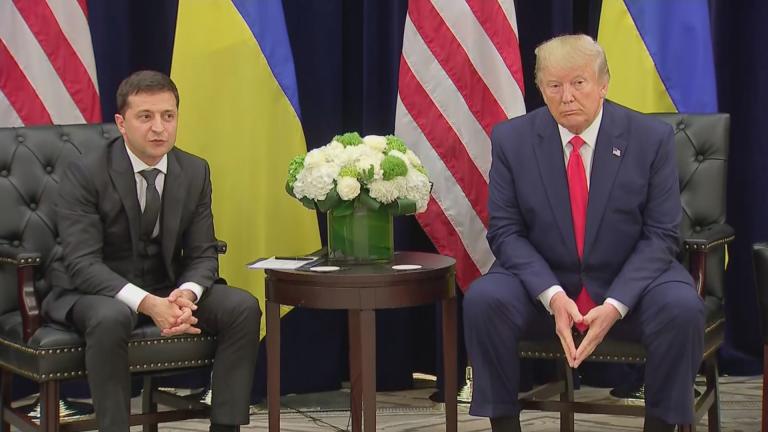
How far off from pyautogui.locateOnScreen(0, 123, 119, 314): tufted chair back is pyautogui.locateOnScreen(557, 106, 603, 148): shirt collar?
61.4 inches

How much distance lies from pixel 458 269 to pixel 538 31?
→ 111cm

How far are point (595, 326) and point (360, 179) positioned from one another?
87cm

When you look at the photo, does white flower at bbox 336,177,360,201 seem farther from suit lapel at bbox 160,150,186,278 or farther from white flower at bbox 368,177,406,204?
suit lapel at bbox 160,150,186,278

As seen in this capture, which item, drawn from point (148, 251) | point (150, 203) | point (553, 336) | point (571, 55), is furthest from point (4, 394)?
point (571, 55)

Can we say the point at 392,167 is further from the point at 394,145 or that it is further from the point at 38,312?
the point at 38,312

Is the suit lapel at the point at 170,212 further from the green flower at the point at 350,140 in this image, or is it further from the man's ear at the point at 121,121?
the green flower at the point at 350,140

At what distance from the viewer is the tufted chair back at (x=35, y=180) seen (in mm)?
3936

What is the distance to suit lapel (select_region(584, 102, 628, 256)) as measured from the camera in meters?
3.59

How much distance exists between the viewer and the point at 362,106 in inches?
195

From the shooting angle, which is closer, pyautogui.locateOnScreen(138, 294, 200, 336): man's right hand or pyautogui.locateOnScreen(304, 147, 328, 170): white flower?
pyautogui.locateOnScreen(138, 294, 200, 336): man's right hand

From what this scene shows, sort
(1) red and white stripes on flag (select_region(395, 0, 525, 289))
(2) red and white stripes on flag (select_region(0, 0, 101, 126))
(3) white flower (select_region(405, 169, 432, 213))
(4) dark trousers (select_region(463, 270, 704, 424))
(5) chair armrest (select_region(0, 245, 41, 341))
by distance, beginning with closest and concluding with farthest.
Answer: (4) dark trousers (select_region(463, 270, 704, 424))
(5) chair armrest (select_region(0, 245, 41, 341))
(3) white flower (select_region(405, 169, 432, 213))
(2) red and white stripes on flag (select_region(0, 0, 101, 126))
(1) red and white stripes on flag (select_region(395, 0, 525, 289))

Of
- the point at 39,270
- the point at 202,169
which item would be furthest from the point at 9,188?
the point at 202,169

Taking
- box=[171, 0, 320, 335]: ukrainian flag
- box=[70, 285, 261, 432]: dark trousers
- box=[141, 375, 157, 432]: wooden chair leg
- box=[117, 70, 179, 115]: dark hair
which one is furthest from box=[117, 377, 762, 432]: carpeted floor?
box=[117, 70, 179, 115]: dark hair

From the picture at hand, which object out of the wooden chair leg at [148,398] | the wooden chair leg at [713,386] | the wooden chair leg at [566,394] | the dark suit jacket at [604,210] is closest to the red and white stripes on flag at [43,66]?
the wooden chair leg at [148,398]
